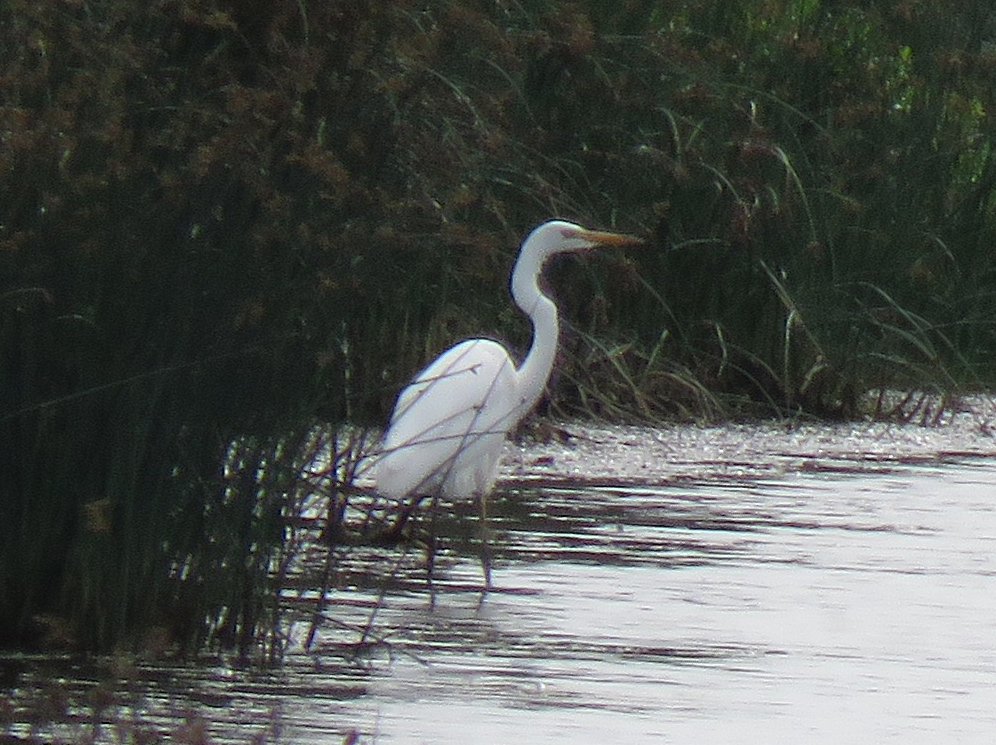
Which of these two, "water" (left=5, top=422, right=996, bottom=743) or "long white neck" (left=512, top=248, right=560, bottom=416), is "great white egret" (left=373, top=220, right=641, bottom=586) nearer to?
"long white neck" (left=512, top=248, right=560, bottom=416)

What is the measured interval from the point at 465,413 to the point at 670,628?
198 centimetres

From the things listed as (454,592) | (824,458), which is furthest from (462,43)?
(824,458)

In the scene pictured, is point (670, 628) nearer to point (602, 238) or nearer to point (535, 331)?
point (535, 331)

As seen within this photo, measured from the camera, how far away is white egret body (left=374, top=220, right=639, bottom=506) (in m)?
7.96

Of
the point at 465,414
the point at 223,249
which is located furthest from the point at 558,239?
the point at 223,249

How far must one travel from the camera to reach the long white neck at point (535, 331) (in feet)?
29.3

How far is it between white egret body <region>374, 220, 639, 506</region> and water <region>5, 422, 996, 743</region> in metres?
0.25

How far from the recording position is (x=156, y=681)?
564 cm

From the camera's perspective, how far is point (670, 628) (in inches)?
265

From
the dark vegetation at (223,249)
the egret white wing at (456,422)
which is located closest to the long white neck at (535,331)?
the egret white wing at (456,422)

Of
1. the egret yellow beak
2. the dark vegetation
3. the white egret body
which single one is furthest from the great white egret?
the egret yellow beak

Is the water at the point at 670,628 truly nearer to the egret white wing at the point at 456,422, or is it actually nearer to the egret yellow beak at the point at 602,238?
the egret white wing at the point at 456,422

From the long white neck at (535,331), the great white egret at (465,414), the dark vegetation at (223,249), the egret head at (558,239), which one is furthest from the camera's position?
the egret head at (558,239)

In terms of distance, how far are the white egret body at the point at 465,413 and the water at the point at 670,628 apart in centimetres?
25
